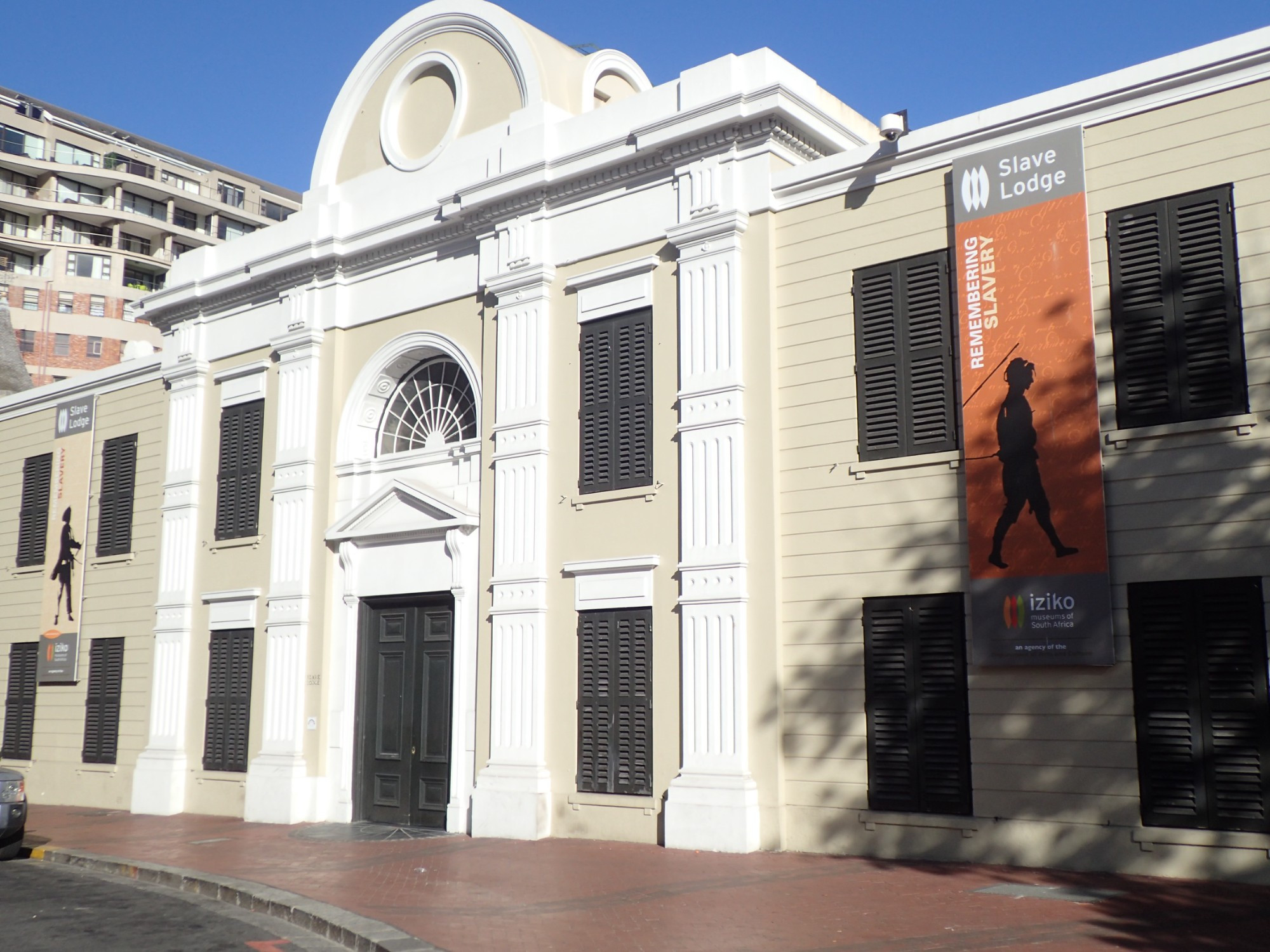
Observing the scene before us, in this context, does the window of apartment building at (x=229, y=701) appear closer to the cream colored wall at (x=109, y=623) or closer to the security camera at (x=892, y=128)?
the cream colored wall at (x=109, y=623)

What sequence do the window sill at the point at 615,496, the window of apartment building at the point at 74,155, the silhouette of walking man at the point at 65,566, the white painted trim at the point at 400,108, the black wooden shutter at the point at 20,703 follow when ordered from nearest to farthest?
the window sill at the point at 615,496, the white painted trim at the point at 400,108, the silhouette of walking man at the point at 65,566, the black wooden shutter at the point at 20,703, the window of apartment building at the point at 74,155

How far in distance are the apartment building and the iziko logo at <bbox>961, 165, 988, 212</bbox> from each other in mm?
47901

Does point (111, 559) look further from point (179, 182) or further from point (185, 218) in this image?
point (179, 182)

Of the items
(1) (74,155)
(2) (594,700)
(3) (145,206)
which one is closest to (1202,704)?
(2) (594,700)

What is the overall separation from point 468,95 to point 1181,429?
10655mm

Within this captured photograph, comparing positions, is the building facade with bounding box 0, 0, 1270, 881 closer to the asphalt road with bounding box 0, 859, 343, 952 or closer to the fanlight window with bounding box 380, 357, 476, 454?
the fanlight window with bounding box 380, 357, 476, 454

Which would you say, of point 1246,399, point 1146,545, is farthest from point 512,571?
point 1246,399

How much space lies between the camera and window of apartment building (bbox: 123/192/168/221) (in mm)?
60188

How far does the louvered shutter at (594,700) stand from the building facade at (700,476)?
56 millimetres

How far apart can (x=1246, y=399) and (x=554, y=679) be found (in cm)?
786

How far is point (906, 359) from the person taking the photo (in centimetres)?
1209

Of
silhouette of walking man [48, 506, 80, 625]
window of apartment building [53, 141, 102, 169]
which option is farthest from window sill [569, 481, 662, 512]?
window of apartment building [53, 141, 102, 169]

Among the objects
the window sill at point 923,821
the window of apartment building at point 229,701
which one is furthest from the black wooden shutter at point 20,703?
the window sill at point 923,821

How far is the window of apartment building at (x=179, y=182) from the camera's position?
62469 millimetres
